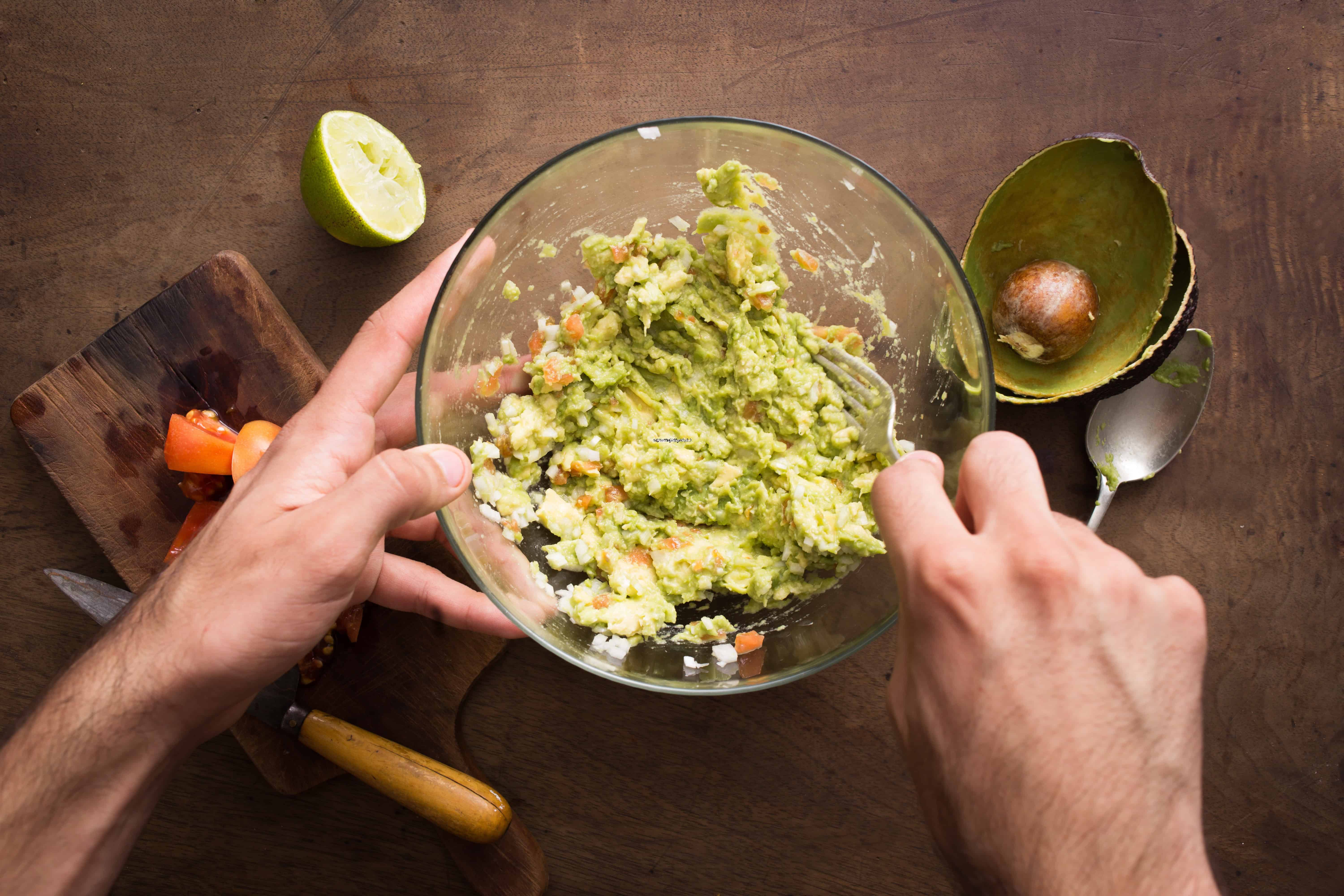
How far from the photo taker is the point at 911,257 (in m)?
1.57

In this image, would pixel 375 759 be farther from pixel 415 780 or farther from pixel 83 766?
pixel 83 766

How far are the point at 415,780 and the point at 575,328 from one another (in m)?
1.07

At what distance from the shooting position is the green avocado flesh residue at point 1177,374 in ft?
6.05

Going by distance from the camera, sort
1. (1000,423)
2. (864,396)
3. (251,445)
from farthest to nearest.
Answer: (1000,423) < (251,445) < (864,396)

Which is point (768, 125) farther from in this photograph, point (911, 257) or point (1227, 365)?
point (1227, 365)

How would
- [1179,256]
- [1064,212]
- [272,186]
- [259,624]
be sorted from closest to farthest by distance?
1. [259,624]
2. [1179,256]
3. [1064,212]
4. [272,186]

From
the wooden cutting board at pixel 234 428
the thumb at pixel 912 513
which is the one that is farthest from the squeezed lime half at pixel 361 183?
the thumb at pixel 912 513

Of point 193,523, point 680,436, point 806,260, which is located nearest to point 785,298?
point 806,260

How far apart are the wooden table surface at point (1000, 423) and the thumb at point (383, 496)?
73cm

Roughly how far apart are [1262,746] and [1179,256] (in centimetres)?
125

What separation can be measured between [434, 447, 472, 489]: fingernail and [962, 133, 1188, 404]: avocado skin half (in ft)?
3.86

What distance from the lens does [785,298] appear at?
176 cm

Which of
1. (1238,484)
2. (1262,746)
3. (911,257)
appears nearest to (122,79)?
(911,257)

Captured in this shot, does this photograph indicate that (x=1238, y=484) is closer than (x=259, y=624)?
No
